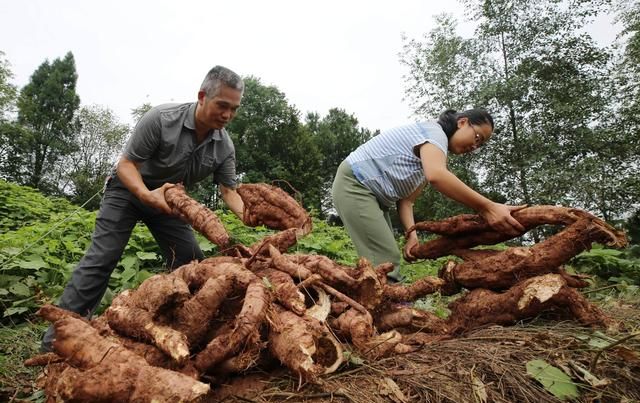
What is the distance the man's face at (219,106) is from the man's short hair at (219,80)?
28mm

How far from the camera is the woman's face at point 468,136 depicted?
2973 mm

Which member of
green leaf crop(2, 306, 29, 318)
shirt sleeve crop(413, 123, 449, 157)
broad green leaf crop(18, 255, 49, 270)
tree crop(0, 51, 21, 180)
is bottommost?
green leaf crop(2, 306, 29, 318)

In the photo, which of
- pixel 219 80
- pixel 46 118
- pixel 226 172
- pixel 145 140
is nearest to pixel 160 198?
pixel 145 140

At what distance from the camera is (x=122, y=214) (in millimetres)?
3197

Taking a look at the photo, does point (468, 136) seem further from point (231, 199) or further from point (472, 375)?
point (231, 199)

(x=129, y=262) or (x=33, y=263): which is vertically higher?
(x=33, y=263)

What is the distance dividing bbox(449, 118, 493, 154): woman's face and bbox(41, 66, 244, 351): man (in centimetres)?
164

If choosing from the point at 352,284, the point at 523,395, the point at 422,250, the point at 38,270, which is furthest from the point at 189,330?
the point at 38,270

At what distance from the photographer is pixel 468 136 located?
9.86ft

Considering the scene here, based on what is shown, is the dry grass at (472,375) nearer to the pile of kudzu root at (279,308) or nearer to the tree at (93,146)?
the pile of kudzu root at (279,308)

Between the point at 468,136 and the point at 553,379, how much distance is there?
1739mm

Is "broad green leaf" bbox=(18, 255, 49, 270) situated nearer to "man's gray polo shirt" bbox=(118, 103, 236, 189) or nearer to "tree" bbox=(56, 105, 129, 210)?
"man's gray polo shirt" bbox=(118, 103, 236, 189)

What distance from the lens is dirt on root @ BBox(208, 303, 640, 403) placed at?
1.70 metres

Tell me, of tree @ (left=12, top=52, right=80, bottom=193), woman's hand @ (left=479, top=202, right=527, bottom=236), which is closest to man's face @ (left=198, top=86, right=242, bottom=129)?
woman's hand @ (left=479, top=202, right=527, bottom=236)
